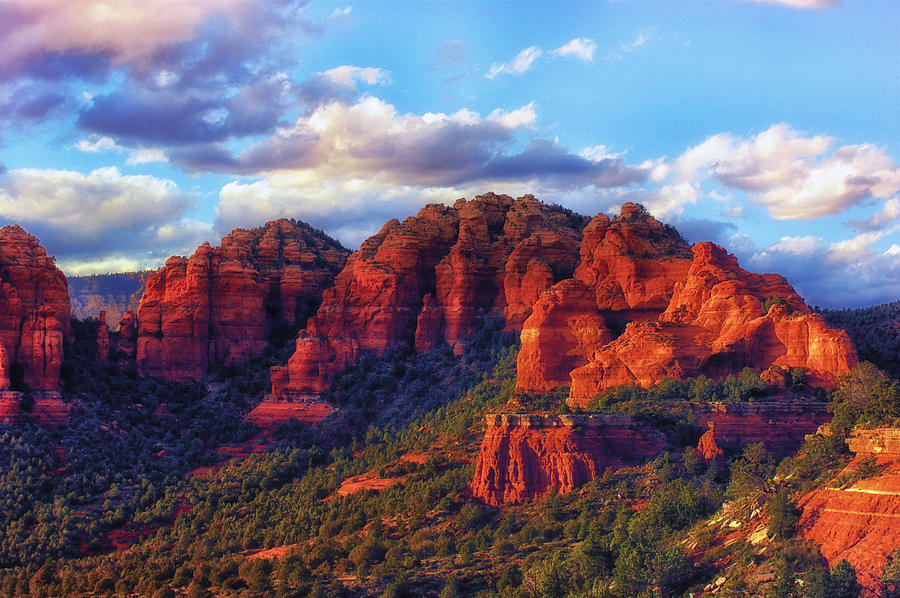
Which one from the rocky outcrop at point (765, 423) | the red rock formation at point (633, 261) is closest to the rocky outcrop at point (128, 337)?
the red rock formation at point (633, 261)

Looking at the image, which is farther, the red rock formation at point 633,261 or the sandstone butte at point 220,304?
the sandstone butte at point 220,304

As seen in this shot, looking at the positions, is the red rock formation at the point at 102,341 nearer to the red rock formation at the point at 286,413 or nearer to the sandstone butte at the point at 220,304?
the sandstone butte at the point at 220,304

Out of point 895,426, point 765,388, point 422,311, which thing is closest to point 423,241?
point 422,311

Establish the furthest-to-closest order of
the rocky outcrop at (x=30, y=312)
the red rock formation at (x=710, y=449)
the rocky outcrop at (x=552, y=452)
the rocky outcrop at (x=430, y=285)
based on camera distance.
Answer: the rocky outcrop at (x=430, y=285) → the rocky outcrop at (x=30, y=312) → the rocky outcrop at (x=552, y=452) → the red rock formation at (x=710, y=449)

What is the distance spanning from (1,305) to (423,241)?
41.7 meters

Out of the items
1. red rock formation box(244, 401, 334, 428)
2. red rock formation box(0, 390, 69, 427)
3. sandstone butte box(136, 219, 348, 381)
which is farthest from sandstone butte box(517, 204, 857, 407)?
red rock formation box(0, 390, 69, 427)

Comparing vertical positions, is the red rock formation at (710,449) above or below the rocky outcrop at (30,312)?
below

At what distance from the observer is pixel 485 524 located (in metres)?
67.7

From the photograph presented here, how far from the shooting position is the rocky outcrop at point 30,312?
97.8 m

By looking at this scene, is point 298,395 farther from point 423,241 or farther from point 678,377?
point 678,377

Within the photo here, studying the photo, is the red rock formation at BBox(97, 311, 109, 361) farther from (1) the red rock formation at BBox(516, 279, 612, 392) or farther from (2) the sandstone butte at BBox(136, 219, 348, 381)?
(1) the red rock formation at BBox(516, 279, 612, 392)

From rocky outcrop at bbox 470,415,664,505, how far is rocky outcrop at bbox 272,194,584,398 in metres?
36.8

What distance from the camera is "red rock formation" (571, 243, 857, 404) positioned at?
76375mm

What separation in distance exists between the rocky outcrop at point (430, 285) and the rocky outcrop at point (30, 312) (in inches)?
851
